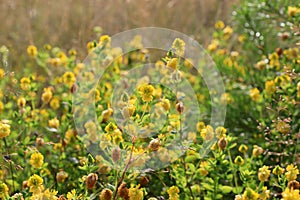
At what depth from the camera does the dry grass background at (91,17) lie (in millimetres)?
3375

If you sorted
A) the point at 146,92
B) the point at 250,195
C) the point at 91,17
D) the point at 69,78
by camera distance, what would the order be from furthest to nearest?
1. the point at 91,17
2. the point at 69,78
3. the point at 146,92
4. the point at 250,195

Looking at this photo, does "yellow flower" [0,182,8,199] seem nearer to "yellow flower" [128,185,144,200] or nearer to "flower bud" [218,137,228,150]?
"yellow flower" [128,185,144,200]

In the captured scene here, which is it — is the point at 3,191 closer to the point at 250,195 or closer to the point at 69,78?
the point at 250,195

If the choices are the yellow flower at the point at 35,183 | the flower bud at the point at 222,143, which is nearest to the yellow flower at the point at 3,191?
the yellow flower at the point at 35,183

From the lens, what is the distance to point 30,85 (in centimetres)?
175

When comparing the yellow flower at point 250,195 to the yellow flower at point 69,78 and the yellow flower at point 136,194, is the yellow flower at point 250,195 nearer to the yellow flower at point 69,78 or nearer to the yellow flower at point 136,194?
the yellow flower at point 136,194

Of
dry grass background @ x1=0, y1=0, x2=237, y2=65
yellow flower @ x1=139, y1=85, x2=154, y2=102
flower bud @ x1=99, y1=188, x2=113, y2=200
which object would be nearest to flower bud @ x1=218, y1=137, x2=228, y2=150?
yellow flower @ x1=139, y1=85, x2=154, y2=102

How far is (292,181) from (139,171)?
1.22 feet

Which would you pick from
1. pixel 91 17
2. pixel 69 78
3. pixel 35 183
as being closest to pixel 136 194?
pixel 35 183

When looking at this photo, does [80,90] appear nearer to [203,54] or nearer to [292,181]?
[292,181]

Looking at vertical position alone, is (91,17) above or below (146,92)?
above

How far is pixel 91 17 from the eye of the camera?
3381 mm

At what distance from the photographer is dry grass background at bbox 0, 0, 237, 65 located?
338 cm

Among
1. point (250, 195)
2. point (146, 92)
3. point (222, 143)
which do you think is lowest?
point (250, 195)
